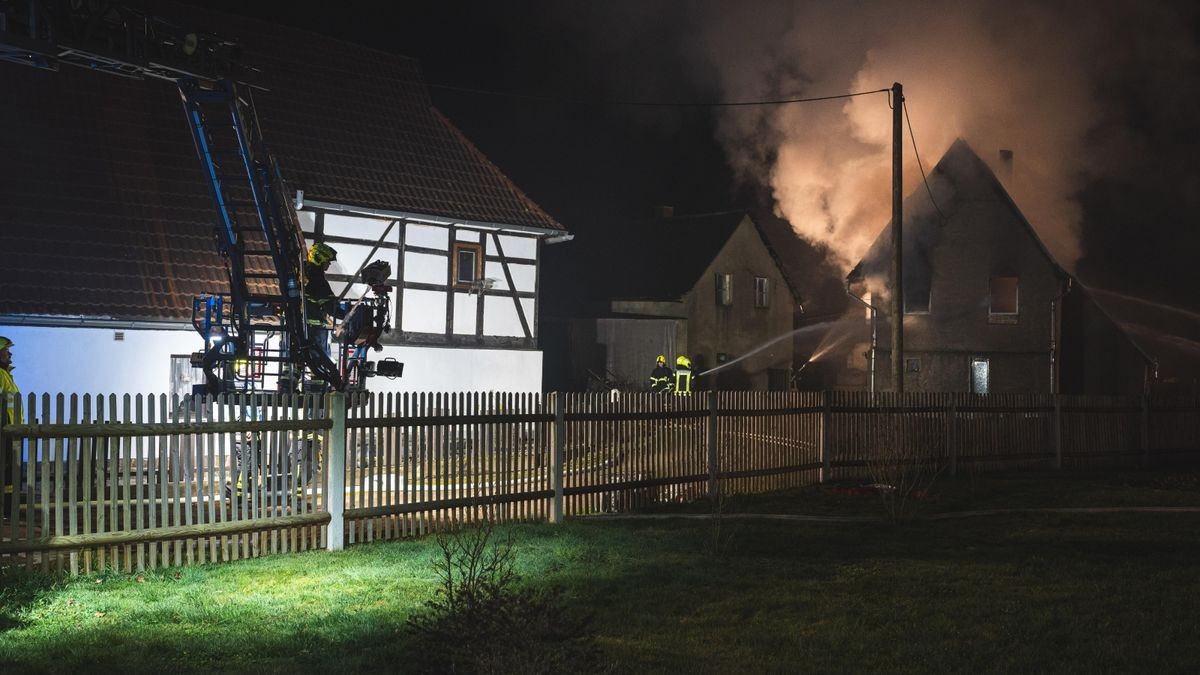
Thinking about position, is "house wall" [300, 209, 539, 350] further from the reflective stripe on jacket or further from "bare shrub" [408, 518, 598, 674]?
"bare shrub" [408, 518, 598, 674]

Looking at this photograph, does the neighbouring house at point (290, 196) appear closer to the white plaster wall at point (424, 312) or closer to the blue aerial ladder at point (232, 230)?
the white plaster wall at point (424, 312)

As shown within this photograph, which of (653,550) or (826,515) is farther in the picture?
(826,515)

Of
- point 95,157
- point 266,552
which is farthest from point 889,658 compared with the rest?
point 95,157

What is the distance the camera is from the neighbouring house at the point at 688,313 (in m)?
39.8

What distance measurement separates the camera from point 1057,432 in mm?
20125

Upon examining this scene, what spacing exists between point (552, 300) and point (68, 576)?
35941 millimetres

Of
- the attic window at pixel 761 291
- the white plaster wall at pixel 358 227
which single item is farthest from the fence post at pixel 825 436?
the attic window at pixel 761 291

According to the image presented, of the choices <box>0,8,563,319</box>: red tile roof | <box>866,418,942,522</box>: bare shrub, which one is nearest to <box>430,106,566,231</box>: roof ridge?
<box>0,8,563,319</box>: red tile roof

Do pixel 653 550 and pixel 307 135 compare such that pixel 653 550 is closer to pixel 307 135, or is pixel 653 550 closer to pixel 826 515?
pixel 826 515

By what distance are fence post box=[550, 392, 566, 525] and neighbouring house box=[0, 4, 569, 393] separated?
7880mm

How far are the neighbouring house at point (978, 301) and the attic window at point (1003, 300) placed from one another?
3cm

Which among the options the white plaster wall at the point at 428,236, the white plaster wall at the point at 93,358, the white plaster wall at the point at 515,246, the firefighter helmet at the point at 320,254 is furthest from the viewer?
the white plaster wall at the point at 515,246

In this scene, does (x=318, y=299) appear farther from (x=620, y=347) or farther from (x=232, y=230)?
(x=620, y=347)

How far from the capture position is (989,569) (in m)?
9.54
